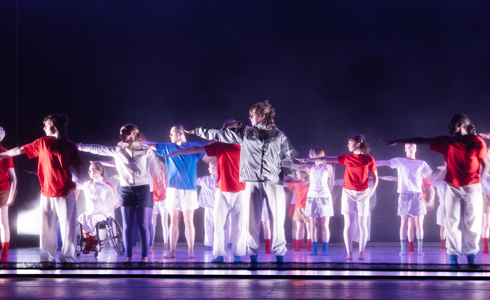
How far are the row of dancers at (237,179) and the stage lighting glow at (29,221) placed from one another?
9.65 ft

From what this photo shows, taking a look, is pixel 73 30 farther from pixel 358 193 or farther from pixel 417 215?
pixel 417 215

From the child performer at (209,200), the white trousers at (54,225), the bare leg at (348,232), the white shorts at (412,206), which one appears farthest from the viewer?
the child performer at (209,200)

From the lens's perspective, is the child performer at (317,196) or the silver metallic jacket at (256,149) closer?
the silver metallic jacket at (256,149)

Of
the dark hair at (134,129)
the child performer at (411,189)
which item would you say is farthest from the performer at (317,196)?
the dark hair at (134,129)

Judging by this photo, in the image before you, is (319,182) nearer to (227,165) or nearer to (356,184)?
(356,184)

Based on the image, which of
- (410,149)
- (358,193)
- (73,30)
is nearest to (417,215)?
(410,149)

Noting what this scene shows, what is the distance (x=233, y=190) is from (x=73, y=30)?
164 inches

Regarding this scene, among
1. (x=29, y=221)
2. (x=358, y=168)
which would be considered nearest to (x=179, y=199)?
(x=358, y=168)

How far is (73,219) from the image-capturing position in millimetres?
4266

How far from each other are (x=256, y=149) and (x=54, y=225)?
193cm

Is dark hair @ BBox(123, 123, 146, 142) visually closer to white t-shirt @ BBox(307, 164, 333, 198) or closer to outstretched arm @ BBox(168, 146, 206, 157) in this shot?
outstretched arm @ BBox(168, 146, 206, 157)

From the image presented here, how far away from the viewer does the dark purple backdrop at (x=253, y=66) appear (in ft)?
23.2

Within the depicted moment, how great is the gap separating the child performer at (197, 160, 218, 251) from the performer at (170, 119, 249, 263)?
1.66 m

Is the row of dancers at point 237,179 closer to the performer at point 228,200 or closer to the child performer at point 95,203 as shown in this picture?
the performer at point 228,200
